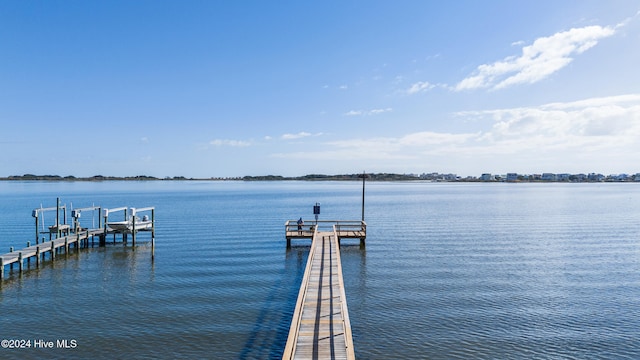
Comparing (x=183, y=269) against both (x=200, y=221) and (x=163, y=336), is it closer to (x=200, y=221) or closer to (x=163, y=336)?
(x=163, y=336)

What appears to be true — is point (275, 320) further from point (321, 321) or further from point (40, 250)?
point (40, 250)

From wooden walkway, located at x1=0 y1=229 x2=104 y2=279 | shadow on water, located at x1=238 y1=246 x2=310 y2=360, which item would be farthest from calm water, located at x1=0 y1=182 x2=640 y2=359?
wooden walkway, located at x1=0 y1=229 x2=104 y2=279

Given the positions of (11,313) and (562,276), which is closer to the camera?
(11,313)

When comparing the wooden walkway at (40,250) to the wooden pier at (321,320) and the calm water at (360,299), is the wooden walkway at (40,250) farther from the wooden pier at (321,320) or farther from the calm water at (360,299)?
the wooden pier at (321,320)

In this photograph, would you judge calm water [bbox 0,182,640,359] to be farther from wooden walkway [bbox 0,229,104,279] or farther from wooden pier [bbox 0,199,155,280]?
wooden pier [bbox 0,199,155,280]

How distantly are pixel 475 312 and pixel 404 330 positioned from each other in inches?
173

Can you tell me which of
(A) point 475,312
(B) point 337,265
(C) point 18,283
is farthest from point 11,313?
(A) point 475,312

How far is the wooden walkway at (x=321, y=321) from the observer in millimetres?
12422

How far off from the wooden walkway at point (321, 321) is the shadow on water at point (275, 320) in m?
1.55

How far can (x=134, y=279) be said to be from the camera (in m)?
25.7

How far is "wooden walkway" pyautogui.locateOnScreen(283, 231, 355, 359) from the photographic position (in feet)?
40.8

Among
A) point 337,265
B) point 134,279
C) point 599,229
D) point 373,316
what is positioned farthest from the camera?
point 599,229

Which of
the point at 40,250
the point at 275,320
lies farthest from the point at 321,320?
the point at 40,250

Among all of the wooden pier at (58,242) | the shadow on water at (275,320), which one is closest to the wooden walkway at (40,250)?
the wooden pier at (58,242)
